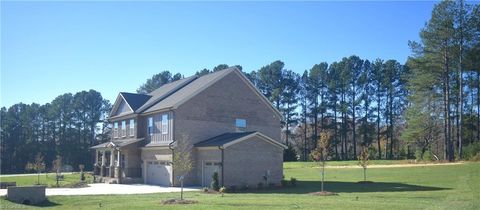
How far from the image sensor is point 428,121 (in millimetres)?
57188

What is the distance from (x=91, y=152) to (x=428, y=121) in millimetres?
57820

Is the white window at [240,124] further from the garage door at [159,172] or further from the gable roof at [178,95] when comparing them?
the garage door at [159,172]

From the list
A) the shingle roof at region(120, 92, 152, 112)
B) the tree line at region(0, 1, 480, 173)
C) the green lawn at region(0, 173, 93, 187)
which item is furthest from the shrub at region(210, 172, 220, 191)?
the tree line at region(0, 1, 480, 173)

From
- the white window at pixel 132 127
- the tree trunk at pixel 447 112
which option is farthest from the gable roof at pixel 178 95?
the tree trunk at pixel 447 112

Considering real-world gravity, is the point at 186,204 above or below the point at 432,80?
below

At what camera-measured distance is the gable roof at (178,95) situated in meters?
39.5

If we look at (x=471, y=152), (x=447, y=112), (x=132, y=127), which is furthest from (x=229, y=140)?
A: (x=447, y=112)

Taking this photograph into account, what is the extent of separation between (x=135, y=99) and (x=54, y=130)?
50.7 m

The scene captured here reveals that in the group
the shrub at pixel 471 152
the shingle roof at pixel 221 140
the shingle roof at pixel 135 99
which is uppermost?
the shingle roof at pixel 135 99

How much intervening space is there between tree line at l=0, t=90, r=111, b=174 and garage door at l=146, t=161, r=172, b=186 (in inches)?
1915

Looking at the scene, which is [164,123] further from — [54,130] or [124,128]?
[54,130]

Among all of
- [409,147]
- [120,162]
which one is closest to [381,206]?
[120,162]

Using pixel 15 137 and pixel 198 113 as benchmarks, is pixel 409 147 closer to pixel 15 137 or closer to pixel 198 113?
pixel 198 113

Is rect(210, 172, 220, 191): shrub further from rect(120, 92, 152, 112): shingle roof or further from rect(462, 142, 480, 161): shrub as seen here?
rect(462, 142, 480, 161): shrub
